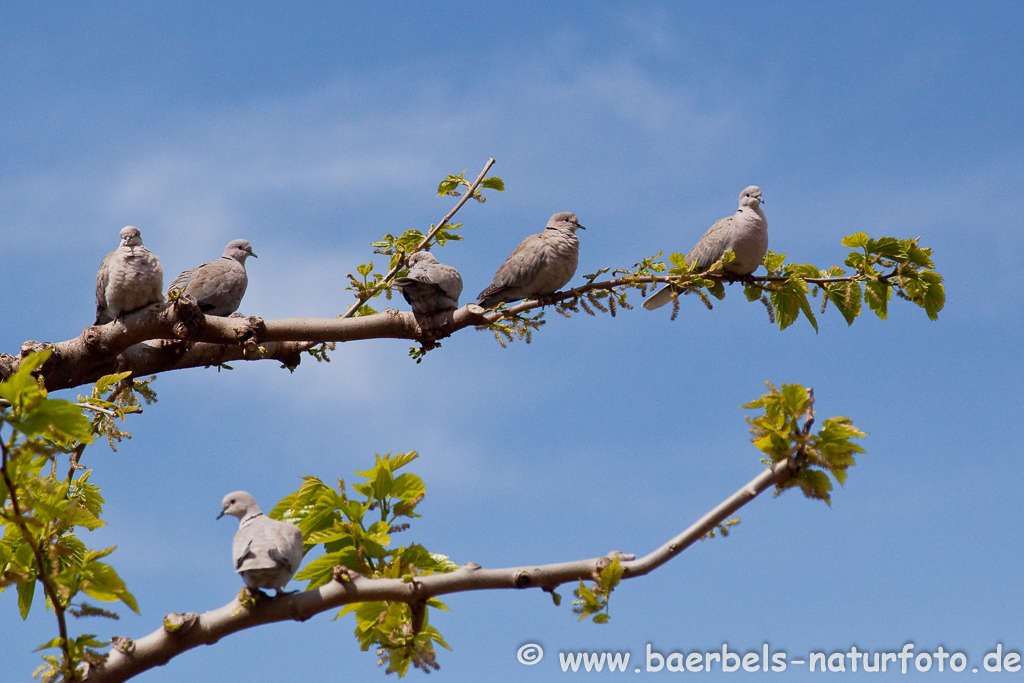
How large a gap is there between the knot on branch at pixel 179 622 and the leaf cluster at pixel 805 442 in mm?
2804

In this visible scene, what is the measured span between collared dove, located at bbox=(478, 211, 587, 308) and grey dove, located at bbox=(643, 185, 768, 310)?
855 mm

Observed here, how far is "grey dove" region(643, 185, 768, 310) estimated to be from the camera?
8.36 metres

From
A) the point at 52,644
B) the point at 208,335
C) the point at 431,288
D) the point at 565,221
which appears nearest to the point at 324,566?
the point at 52,644

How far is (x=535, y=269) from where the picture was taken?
820 centimetres

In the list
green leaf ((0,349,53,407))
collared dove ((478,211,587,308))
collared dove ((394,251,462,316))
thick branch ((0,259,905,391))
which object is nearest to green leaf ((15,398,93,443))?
green leaf ((0,349,53,407))

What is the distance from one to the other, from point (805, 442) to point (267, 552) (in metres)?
2.62

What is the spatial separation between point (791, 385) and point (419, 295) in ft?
12.1

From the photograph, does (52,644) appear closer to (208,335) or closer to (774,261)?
(208,335)

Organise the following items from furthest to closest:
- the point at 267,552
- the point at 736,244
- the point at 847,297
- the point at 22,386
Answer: the point at 736,244 → the point at 847,297 → the point at 267,552 → the point at 22,386

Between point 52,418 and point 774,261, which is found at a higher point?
point 774,261

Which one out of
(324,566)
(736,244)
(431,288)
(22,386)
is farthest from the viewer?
(736,244)

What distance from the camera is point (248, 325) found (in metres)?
6.41

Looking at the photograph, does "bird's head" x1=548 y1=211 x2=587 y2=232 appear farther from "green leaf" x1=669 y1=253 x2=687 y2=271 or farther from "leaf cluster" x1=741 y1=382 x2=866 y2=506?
"leaf cluster" x1=741 y1=382 x2=866 y2=506

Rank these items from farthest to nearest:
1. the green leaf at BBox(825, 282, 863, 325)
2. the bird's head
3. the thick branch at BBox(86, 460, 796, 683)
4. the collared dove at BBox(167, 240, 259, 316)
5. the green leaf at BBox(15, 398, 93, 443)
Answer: the bird's head < the collared dove at BBox(167, 240, 259, 316) < the green leaf at BBox(825, 282, 863, 325) < the thick branch at BBox(86, 460, 796, 683) < the green leaf at BBox(15, 398, 93, 443)
